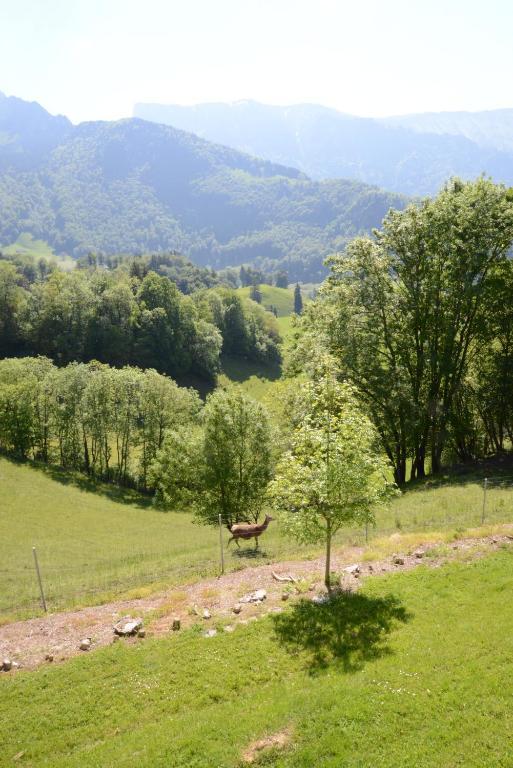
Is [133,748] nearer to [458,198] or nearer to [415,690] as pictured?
[415,690]

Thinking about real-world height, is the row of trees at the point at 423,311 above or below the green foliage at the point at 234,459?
above

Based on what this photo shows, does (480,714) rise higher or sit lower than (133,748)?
higher

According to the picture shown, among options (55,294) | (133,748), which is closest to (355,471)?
(133,748)

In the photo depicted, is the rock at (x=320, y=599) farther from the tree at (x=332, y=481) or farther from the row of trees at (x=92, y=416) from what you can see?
the row of trees at (x=92, y=416)

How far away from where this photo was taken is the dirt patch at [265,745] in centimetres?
1361

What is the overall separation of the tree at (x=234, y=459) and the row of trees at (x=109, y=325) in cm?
8829

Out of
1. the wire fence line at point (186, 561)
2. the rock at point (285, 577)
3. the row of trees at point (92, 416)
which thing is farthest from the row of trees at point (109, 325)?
the rock at point (285, 577)

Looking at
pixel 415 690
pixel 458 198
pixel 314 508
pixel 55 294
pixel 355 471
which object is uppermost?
pixel 55 294

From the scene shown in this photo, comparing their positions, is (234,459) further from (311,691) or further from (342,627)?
(311,691)

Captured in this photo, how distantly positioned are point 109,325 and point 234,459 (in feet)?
299

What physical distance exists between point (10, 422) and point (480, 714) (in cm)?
7474

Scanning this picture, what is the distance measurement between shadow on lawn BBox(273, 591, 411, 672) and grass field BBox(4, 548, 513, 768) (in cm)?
6

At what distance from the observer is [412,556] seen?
24.8 metres

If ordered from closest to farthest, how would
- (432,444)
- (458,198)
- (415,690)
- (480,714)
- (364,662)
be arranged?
(480,714) → (415,690) → (364,662) → (458,198) → (432,444)
